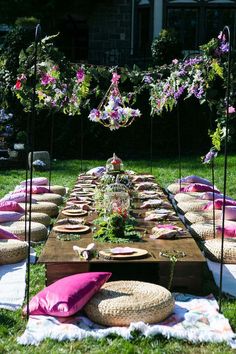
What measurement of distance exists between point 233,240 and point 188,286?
56.8 inches

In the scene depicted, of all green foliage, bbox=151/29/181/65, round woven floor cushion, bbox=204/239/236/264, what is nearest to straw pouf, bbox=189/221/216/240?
round woven floor cushion, bbox=204/239/236/264

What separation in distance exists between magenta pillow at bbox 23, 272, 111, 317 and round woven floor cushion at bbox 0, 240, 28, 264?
148cm

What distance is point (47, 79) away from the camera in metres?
7.43

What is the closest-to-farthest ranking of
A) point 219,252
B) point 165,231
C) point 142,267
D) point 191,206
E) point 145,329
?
point 145,329
point 142,267
point 165,231
point 219,252
point 191,206

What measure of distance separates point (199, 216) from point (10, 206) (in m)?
2.45

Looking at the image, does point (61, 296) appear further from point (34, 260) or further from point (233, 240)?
point (233, 240)

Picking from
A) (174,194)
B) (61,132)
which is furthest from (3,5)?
(174,194)

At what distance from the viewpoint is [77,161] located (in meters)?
14.9

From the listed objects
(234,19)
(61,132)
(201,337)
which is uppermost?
(234,19)

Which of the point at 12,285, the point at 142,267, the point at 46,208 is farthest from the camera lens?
the point at 46,208

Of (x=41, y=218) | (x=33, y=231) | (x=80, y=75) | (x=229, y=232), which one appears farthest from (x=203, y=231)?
(x=80, y=75)

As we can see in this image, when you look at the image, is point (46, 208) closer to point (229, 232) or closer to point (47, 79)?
point (47, 79)

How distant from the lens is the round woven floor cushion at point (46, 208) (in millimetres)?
8288

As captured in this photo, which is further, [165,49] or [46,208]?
[165,49]
